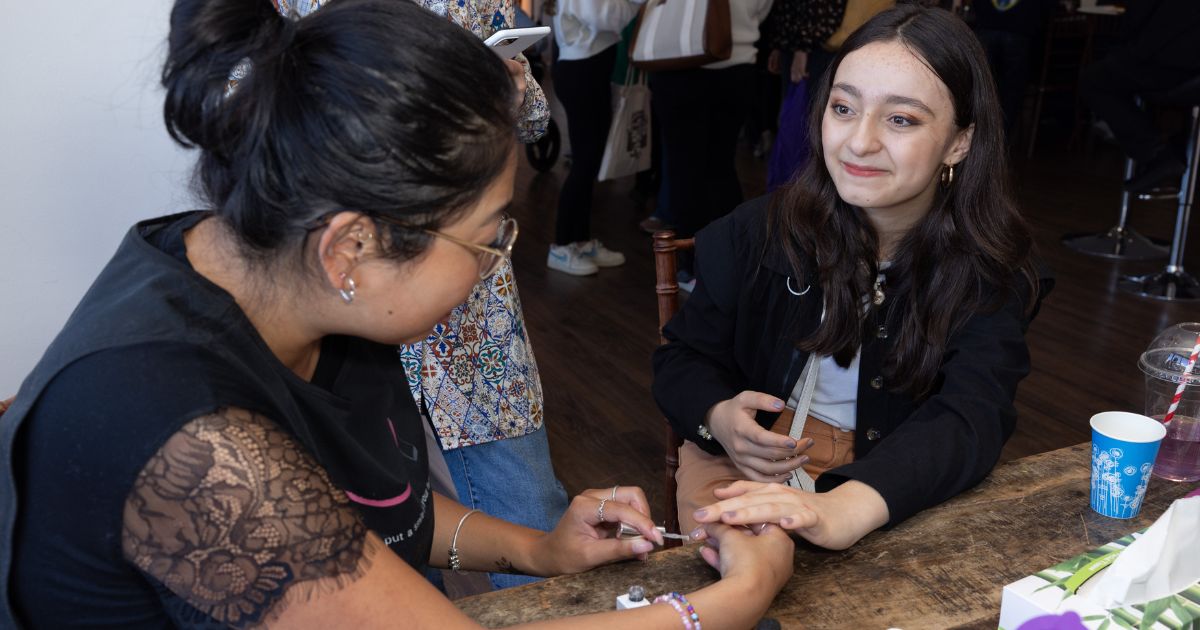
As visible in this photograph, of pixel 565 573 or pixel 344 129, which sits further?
pixel 565 573

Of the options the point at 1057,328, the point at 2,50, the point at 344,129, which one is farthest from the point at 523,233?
the point at 344,129

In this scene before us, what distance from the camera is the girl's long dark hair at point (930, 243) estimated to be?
5.43 ft

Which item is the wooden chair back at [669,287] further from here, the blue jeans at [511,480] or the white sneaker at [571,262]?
the white sneaker at [571,262]

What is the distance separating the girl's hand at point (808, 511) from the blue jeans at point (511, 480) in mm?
709

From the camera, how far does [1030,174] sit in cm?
684

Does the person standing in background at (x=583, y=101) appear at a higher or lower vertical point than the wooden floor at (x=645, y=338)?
higher

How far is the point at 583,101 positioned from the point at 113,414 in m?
3.77

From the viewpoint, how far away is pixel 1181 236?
4492 mm

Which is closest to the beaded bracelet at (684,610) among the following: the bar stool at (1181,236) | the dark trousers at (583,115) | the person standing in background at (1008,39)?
the dark trousers at (583,115)

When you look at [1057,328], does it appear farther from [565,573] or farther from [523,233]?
[565,573]

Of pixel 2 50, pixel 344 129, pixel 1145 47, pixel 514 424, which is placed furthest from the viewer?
pixel 1145 47

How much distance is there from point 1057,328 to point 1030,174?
10.0 ft

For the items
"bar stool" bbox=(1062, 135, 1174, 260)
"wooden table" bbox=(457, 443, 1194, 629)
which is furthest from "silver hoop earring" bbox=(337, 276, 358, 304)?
"bar stool" bbox=(1062, 135, 1174, 260)

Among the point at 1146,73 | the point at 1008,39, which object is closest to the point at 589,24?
the point at 1146,73
